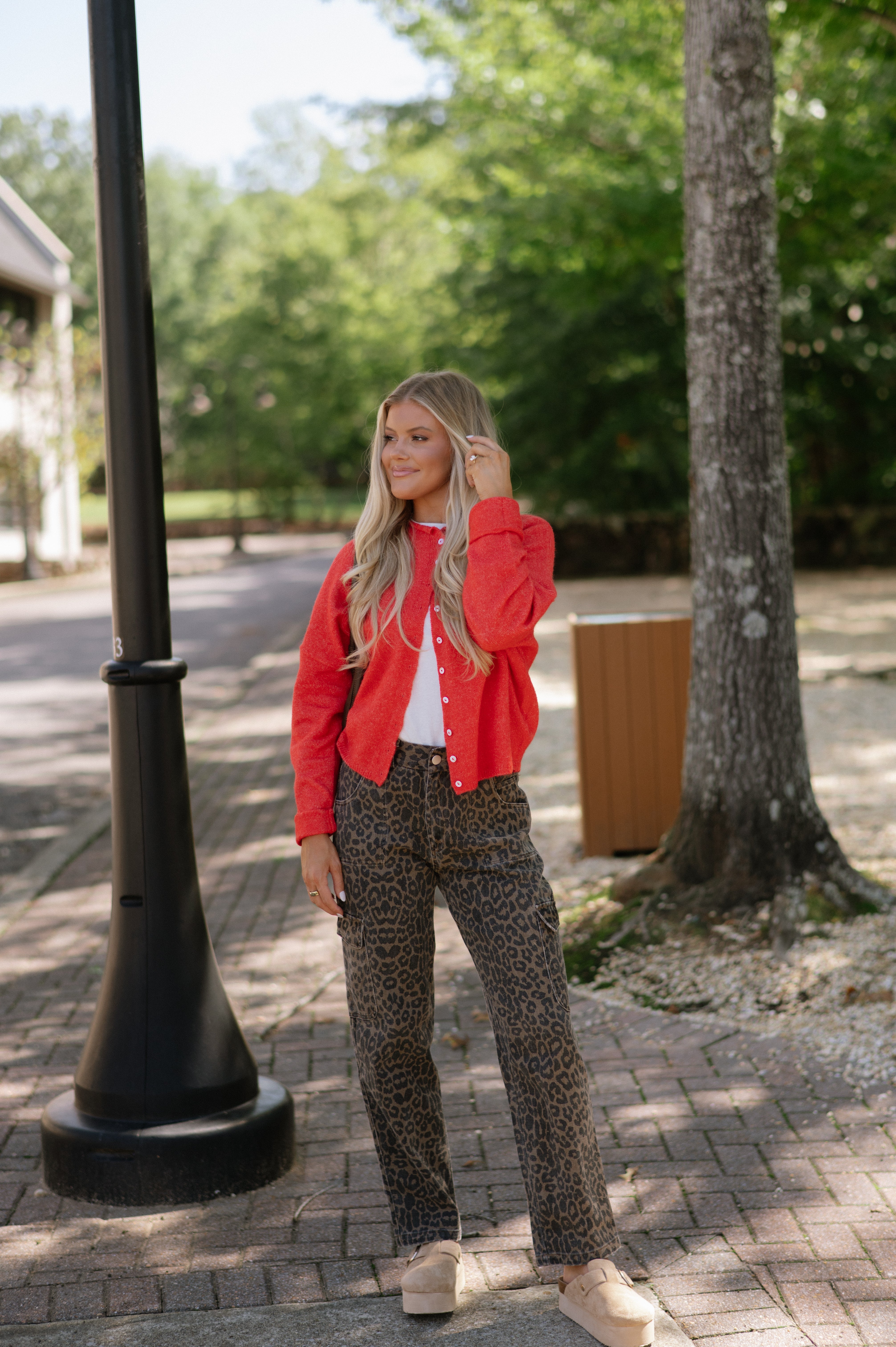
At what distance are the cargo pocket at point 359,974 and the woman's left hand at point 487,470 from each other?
2.89 feet

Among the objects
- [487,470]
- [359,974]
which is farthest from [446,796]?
[487,470]

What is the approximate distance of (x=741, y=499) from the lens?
15.4ft

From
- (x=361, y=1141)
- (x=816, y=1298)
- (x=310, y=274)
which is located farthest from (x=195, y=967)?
(x=310, y=274)

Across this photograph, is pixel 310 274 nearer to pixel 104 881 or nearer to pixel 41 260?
pixel 41 260

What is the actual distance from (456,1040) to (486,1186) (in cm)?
95

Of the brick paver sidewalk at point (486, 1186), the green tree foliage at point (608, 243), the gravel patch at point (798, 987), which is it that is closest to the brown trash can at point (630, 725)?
the gravel patch at point (798, 987)

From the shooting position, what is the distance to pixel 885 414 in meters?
22.2

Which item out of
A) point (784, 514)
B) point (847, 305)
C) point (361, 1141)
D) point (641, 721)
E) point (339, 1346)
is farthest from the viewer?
point (847, 305)

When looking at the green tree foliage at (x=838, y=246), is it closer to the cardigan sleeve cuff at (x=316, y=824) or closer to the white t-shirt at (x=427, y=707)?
the white t-shirt at (x=427, y=707)

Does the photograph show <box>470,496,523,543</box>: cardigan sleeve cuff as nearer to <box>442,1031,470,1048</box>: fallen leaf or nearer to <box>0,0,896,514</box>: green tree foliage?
<box>0,0,896,514</box>: green tree foliage

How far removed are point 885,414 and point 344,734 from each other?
849 inches

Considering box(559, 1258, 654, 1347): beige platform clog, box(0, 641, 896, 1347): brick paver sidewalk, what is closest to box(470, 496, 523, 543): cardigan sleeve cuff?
box(559, 1258, 654, 1347): beige platform clog

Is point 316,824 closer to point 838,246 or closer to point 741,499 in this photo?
point 741,499

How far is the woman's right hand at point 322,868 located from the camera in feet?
8.33
